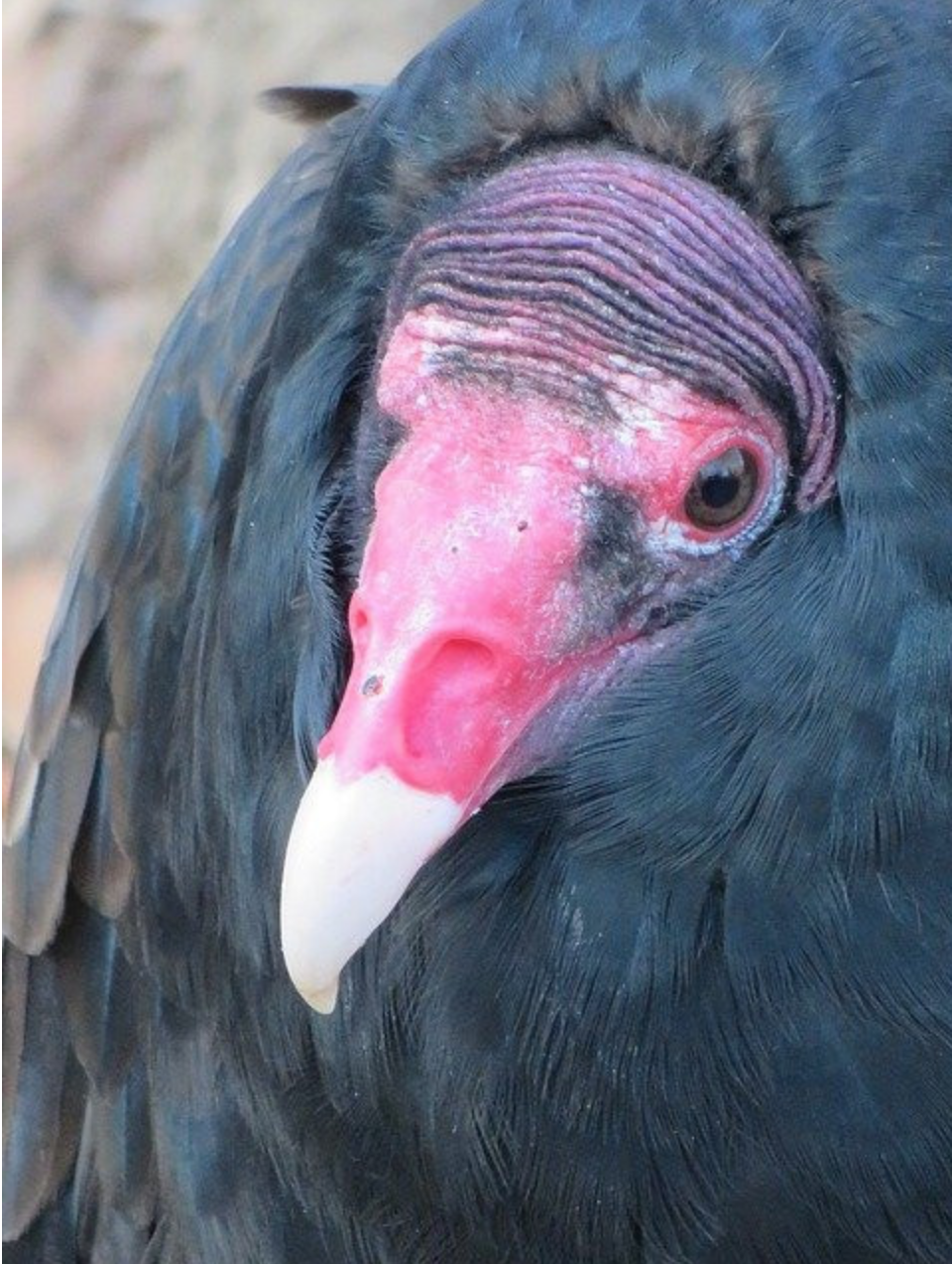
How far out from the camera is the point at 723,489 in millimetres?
2264

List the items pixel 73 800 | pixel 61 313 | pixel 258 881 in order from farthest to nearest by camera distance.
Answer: pixel 61 313 < pixel 73 800 < pixel 258 881

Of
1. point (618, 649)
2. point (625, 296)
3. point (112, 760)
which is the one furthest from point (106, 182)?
point (618, 649)

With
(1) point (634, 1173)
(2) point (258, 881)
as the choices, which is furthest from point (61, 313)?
(1) point (634, 1173)

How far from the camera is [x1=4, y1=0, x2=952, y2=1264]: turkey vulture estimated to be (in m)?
2.15

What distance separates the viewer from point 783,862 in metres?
2.22

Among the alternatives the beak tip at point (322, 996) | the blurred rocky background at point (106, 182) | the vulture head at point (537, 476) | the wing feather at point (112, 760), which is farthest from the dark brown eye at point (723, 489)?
the blurred rocky background at point (106, 182)

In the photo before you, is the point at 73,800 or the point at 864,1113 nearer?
the point at 864,1113

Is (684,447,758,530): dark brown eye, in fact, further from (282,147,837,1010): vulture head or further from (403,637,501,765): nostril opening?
(403,637,501,765): nostril opening

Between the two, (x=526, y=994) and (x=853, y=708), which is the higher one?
(x=853, y=708)

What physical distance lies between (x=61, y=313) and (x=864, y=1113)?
13.5ft

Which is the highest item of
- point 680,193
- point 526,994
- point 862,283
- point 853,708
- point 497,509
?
point 680,193

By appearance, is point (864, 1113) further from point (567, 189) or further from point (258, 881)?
point (567, 189)

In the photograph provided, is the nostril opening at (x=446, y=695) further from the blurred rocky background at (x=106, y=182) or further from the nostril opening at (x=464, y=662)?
the blurred rocky background at (x=106, y=182)

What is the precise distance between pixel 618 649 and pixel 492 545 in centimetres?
21
